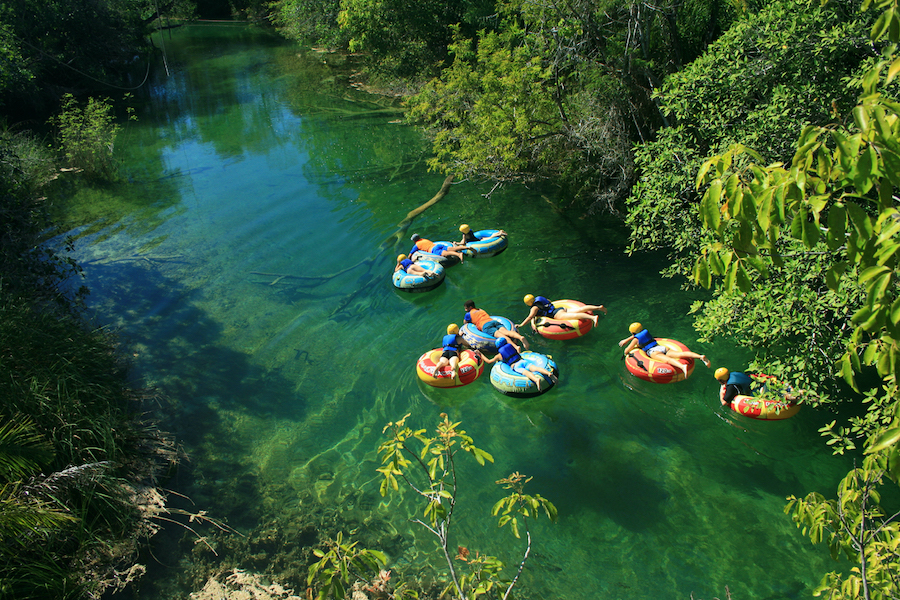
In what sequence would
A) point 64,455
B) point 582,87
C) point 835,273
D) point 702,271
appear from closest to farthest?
point 835,273
point 702,271
point 64,455
point 582,87

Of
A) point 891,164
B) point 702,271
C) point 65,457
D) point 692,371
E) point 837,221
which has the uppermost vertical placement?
point 891,164

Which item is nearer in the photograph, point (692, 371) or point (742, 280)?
point (742, 280)

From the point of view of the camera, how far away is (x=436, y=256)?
12492 mm

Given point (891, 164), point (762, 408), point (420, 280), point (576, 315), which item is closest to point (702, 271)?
point (891, 164)

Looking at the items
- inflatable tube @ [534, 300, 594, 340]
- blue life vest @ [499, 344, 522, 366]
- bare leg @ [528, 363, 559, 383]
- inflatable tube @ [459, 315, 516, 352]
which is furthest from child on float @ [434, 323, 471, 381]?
inflatable tube @ [534, 300, 594, 340]

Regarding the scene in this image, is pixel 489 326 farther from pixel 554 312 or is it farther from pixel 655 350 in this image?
pixel 655 350

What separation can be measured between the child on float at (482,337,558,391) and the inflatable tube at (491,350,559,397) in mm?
49

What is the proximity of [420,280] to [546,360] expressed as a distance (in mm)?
3672

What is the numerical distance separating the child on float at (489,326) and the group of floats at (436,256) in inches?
69.7

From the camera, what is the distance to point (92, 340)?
9.34m

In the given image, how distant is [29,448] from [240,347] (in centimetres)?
467

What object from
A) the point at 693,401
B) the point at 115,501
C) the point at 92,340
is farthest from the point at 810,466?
the point at 92,340

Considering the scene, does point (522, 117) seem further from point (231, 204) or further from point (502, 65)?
point (231, 204)

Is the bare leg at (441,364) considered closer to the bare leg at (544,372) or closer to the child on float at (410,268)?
the bare leg at (544,372)
